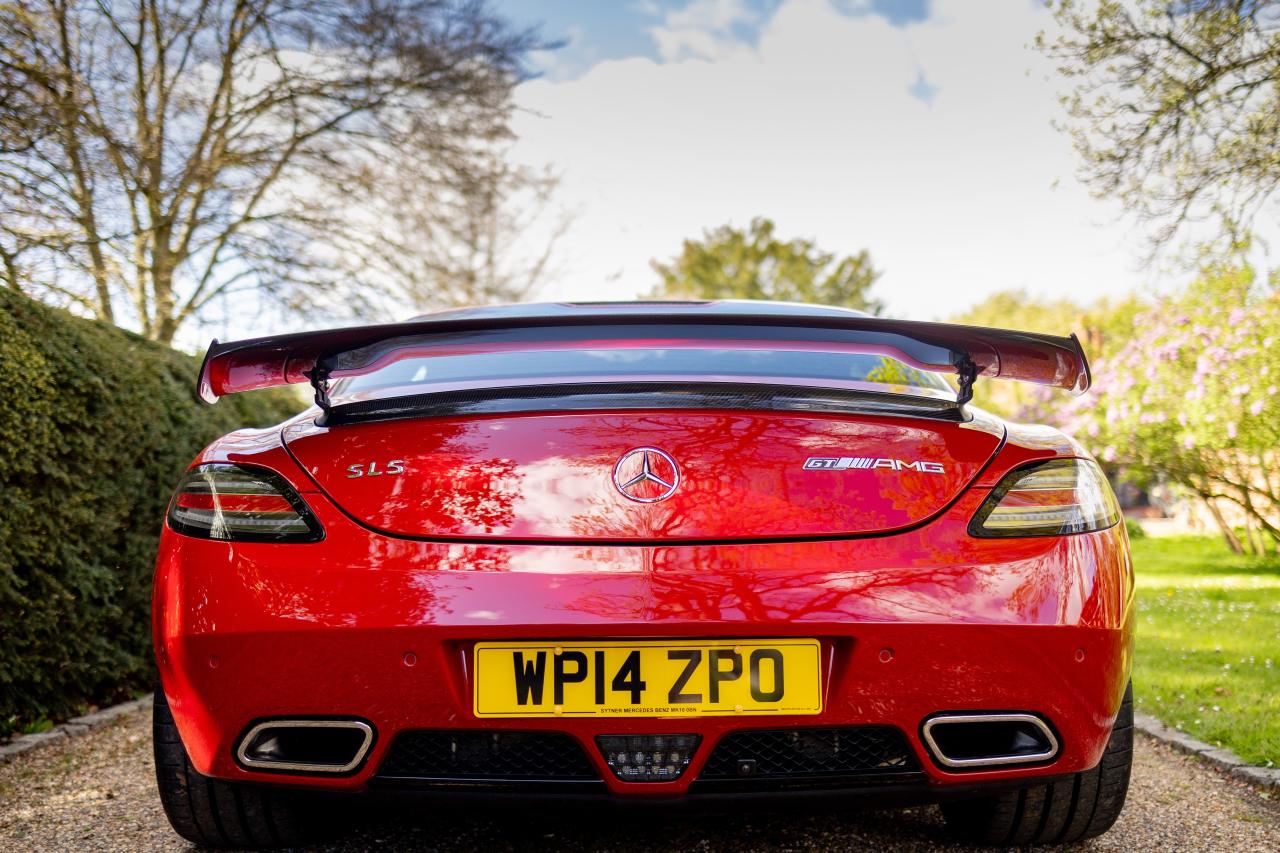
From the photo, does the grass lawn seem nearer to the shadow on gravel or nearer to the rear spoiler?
the shadow on gravel

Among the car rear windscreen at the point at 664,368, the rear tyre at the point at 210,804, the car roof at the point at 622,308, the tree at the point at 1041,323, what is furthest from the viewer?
the tree at the point at 1041,323

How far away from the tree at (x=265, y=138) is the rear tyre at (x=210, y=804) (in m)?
5.37

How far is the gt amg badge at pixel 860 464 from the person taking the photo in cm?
187

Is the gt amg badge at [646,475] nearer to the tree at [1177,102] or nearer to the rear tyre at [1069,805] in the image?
the rear tyre at [1069,805]

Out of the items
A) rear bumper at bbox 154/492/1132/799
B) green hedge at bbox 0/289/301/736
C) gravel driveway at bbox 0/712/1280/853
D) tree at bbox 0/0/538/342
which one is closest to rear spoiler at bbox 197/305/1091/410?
rear bumper at bbox 154/492/1132/799

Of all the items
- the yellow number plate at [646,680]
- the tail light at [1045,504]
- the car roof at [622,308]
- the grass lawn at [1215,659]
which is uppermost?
the car roof at [622,308]

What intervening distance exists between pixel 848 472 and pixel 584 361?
3.19 feet

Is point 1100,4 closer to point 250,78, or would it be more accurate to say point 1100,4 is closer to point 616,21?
point 250,78

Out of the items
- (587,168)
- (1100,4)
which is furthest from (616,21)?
(1100,4)

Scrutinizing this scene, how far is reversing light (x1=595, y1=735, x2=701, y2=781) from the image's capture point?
1.80 meters

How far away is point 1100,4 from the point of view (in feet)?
25.9

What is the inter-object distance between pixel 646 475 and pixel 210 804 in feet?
3.97

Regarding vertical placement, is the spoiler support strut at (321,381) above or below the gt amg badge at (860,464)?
above

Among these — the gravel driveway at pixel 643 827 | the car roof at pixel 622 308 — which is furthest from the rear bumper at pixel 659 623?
the car roof at pixel 622 308
